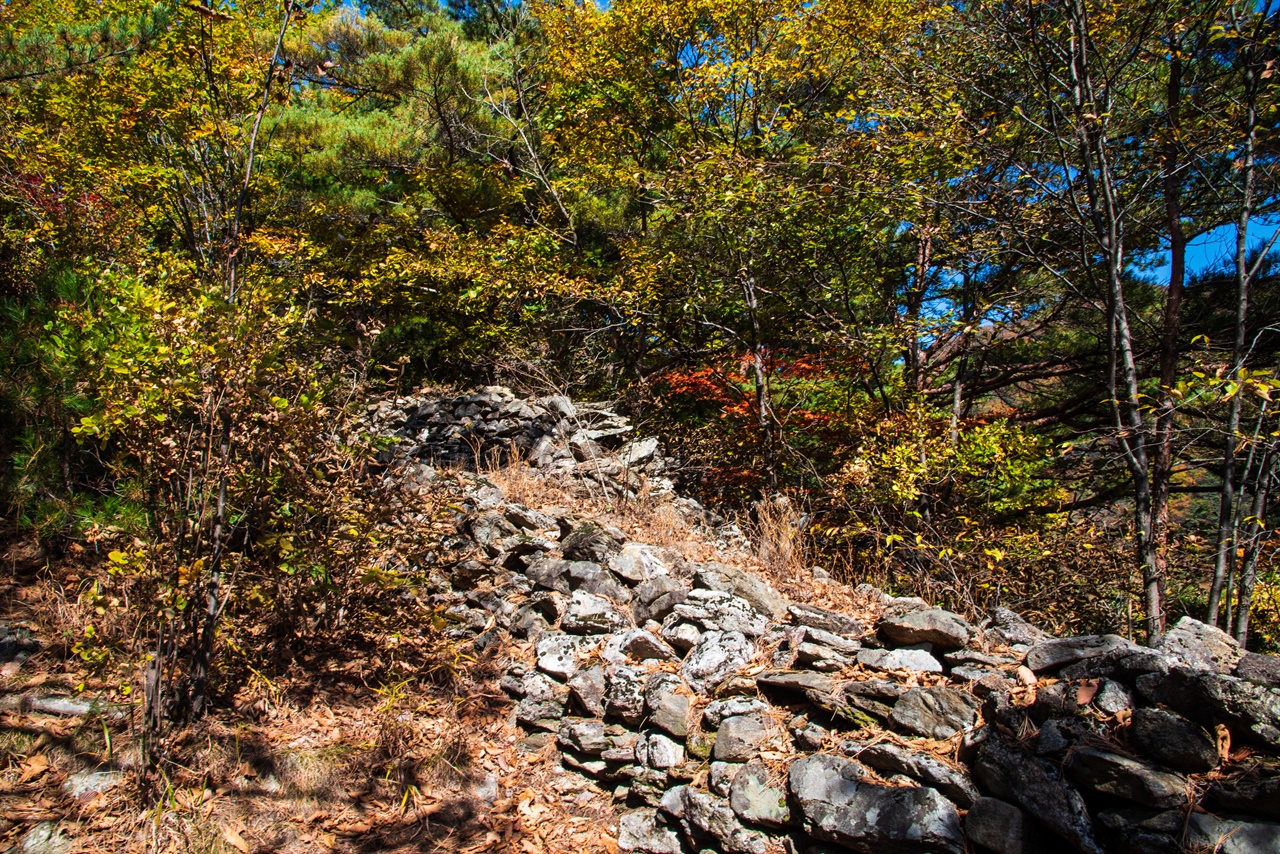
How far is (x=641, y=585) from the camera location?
4.41m

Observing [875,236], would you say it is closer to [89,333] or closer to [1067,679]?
[1067,679]

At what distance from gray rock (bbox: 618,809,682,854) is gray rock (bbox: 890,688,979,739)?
109cm

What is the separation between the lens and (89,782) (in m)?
2.71

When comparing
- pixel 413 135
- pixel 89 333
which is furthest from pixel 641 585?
pixel 413 135

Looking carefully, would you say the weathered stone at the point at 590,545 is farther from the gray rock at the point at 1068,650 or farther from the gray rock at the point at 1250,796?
the gray rock at the point at 1250,796

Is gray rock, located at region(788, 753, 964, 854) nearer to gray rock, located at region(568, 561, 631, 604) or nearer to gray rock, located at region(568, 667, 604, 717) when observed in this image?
gray rock, located at region(568, 667, 604, 717)

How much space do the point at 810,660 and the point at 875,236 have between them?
5129 mm

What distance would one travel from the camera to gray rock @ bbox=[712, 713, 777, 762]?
10.2ft

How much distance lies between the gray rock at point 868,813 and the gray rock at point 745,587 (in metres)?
1.26

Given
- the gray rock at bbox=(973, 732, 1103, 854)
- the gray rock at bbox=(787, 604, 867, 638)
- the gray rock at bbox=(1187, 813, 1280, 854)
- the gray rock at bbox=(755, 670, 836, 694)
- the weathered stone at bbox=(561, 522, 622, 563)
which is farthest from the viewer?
the weathered stone at bbox=(561, 522, 622, 563)

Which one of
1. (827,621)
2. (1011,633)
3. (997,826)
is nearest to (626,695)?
(827,621)

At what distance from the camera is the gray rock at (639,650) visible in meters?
3.84

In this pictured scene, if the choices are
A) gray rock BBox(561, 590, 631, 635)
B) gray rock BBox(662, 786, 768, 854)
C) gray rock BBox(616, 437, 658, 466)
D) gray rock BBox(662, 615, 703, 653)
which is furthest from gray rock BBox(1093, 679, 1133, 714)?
gray rock BBox(616, 437, 658, 466)

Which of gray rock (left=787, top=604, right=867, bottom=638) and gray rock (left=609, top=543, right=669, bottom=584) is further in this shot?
gray rock (left=609, top=543, right=669, bottom=584)
